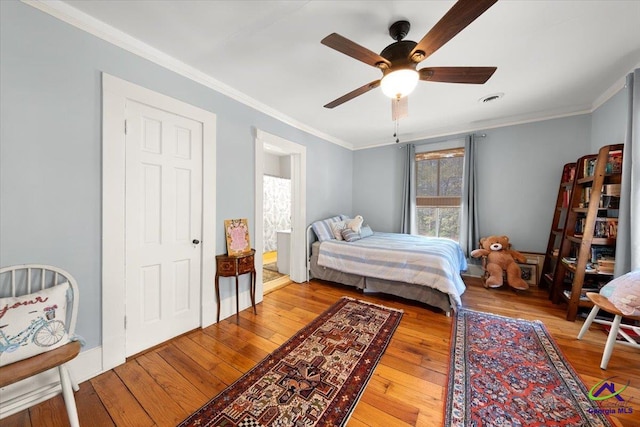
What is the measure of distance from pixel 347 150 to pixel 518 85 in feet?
9.72

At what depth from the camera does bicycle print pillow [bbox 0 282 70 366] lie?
46.6 inches

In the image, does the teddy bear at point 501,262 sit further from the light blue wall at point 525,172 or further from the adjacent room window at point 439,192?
the adjacent room window at point 439,192

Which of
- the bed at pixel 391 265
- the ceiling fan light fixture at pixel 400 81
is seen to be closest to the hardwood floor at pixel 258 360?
the bed at pixel 391 265

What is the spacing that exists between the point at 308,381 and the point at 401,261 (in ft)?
5.90

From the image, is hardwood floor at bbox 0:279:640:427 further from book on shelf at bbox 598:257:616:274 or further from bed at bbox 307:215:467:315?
book on shelf at bbox 598:257:616:274

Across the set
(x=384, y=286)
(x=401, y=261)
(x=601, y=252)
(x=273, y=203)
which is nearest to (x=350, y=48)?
(x=401, y=261)

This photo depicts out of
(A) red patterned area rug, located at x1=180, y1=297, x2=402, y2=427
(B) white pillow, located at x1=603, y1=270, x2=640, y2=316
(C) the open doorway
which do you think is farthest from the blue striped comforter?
(C) the open doorway

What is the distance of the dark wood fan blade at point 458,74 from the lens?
1536 mm

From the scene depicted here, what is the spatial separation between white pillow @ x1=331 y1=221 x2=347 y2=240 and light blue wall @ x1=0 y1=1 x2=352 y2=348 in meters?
2.81

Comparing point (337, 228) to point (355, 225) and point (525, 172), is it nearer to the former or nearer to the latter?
point (355, 225)

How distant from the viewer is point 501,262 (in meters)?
3.37

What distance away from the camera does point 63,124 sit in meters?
1.54

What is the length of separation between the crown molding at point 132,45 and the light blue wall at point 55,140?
42 mm

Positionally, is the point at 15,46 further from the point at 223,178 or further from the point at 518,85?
the point at 518,85
